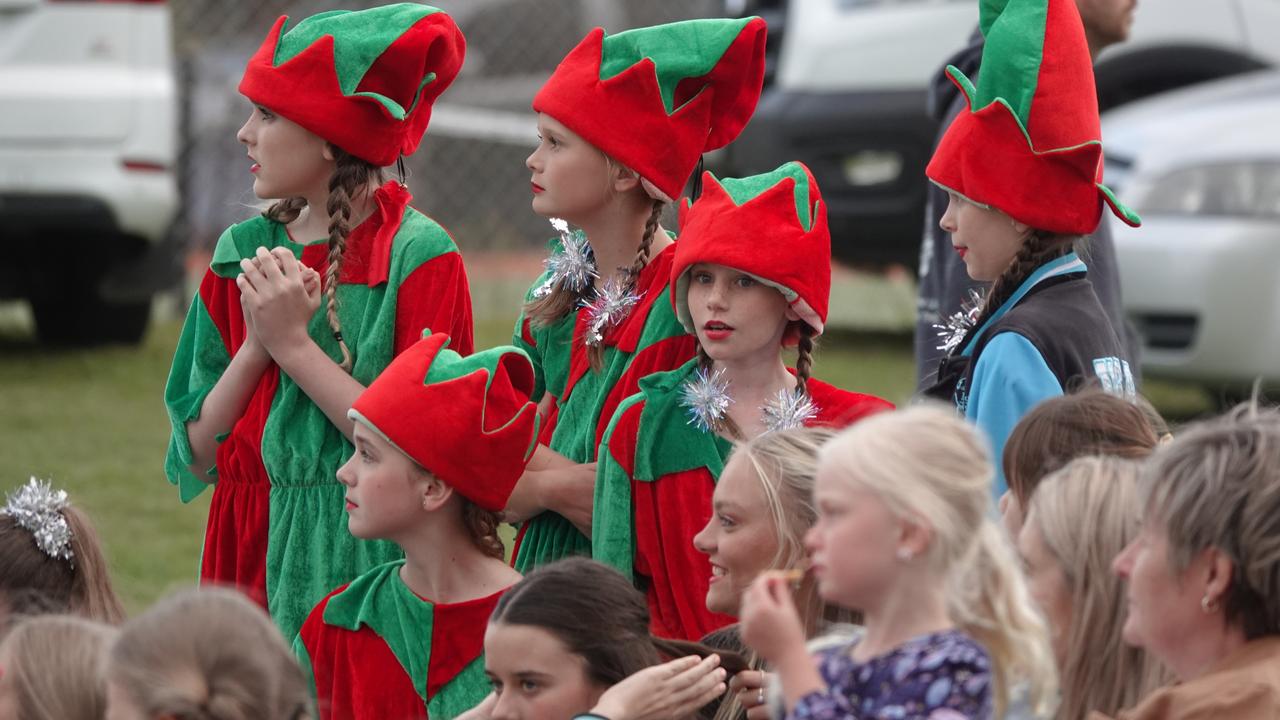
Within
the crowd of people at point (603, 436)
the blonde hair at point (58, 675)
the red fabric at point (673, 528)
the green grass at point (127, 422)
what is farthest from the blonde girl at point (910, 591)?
the green grass at point (127, 422)

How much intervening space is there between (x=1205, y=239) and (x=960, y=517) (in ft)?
18.1

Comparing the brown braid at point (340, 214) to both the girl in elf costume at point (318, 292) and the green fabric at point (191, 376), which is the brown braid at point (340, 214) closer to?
the girl in elf costume at point (318, 292)

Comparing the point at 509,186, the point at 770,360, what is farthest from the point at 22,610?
the point at 509,186

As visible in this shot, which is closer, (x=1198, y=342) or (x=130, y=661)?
(x=130, y=661)

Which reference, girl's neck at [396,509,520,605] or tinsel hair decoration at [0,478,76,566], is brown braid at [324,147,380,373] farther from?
tinsel hair decoration at [0,478,76,566]

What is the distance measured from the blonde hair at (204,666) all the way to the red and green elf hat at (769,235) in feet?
4.40

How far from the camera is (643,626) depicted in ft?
10.1

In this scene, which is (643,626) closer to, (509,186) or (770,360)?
(770,360)

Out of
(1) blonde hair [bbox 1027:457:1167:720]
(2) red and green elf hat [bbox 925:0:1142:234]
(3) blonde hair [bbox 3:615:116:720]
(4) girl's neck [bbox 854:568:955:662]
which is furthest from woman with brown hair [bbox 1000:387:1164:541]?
(3) blonde hair [bbox 3:615:116:720]

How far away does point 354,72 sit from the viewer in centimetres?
382

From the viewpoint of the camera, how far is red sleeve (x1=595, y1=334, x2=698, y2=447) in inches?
150

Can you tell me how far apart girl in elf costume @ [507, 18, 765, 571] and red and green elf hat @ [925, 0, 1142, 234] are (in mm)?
518

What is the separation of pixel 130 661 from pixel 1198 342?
574 cm

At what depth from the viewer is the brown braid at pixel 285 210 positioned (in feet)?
13.1
